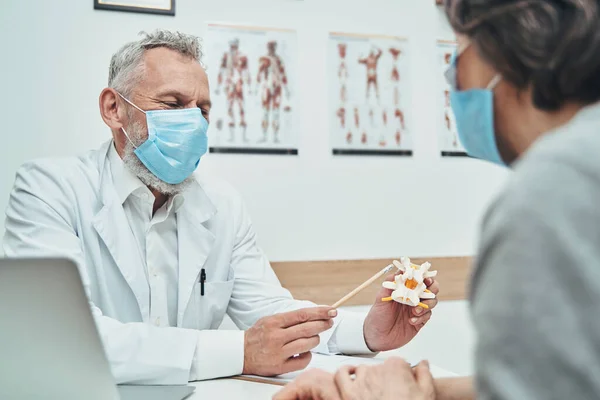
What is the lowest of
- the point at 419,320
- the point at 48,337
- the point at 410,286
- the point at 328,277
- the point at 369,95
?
the point at 328,277

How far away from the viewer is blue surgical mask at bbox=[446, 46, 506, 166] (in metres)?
0.74

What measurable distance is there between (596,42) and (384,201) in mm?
1772

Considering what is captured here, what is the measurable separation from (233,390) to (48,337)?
48 centimetres

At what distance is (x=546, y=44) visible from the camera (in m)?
0.57

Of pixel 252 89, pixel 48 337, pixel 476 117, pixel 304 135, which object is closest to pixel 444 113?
pixel 304 135

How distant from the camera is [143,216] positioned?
1.67 meters

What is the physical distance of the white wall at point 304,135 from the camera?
199cm

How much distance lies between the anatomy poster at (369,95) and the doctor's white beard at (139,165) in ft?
2.76

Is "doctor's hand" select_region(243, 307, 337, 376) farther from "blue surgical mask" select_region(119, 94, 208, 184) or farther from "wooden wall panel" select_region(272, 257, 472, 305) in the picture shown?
"wooden wall panel" select_region(272, 257, 472, 305)

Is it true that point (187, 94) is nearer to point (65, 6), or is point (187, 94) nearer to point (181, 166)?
point (181, 166)

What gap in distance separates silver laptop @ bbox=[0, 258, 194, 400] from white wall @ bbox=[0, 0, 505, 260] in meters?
1.38

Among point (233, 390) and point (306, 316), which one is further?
point (306, 316)

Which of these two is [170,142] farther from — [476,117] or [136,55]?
[476,117]

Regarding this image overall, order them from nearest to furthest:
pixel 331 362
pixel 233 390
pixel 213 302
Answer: pixel 233 390
pixel 331 362
pixel 213 302
